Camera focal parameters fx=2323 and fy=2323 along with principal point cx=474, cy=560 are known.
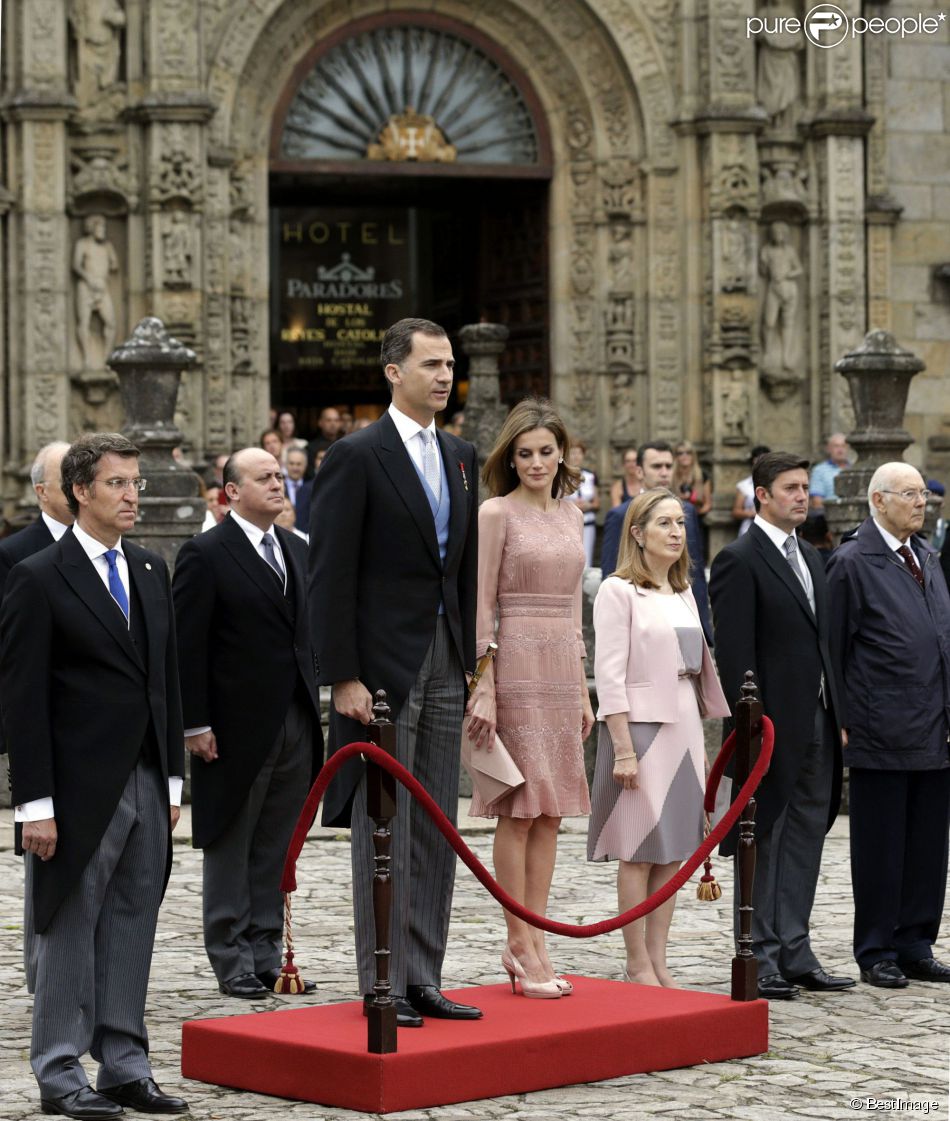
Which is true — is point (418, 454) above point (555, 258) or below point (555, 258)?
below

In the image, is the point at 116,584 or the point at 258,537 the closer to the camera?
the point at 116,584

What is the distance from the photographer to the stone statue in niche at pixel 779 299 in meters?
23.2

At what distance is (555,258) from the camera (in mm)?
23469

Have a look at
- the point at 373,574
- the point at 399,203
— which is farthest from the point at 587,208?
the point at 373,574

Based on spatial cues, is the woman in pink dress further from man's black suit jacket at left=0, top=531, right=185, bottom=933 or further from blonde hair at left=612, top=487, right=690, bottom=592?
man's black suit jacket at left=0, top=531, right=185, bottom=933

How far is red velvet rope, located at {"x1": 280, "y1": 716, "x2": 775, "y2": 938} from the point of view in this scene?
687 cm

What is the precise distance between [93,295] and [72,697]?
581 inches

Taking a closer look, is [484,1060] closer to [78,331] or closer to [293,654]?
[293,654]

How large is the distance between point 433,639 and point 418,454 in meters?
0.60

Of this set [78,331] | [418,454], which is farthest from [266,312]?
[418,454]

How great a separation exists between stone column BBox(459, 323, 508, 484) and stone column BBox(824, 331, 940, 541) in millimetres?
3034

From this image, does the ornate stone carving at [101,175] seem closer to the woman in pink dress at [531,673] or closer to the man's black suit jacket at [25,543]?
the man's black suit jacket at [25,543]

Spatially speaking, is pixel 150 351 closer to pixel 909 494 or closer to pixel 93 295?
pixel 93 295

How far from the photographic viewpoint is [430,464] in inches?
295
